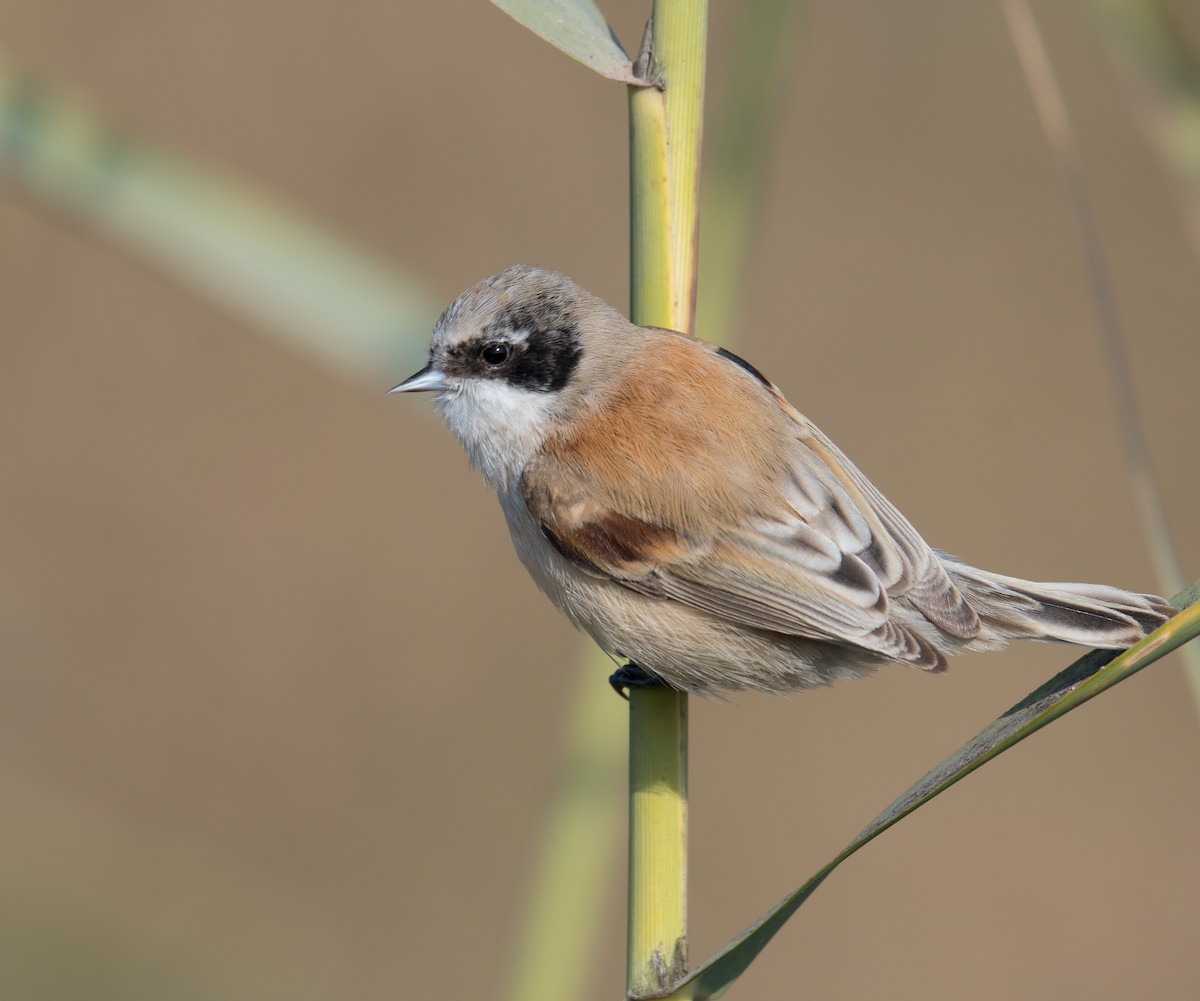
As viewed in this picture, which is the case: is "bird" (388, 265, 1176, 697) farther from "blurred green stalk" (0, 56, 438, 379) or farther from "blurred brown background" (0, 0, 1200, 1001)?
"blurred brown background" (0, 0, 1200, 1001)

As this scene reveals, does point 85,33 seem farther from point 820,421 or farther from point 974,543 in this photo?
point 974,543

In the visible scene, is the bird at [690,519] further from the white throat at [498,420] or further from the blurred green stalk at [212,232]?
A: the blurred green stalk at [212,232]

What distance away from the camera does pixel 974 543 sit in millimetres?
6254

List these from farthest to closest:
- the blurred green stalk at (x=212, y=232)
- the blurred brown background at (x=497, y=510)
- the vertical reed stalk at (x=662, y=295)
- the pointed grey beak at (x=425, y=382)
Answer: the blurred brown background at (x=497, y=510)
the pointed grey beak at (x=425, y=382)
the blurred green stalk at (x=212, y=232)
the vertical reed stalk at (x=662, y=295)

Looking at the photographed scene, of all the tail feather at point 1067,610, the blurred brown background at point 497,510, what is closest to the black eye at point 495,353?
the tail feather at point 1067,610

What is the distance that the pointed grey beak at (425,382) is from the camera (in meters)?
2.78

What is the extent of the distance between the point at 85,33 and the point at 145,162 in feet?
16.0

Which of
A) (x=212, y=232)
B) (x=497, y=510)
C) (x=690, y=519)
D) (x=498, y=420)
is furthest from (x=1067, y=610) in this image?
(x=497, y=510)

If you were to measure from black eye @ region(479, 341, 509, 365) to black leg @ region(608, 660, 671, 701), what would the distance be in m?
0.77

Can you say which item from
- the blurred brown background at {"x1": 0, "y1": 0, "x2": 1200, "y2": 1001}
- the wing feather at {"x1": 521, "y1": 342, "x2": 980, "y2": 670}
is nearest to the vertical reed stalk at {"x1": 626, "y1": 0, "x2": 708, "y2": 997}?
the wing feather at {"x1": 521, "y1": 342, "x2": 980, "y2": 670}

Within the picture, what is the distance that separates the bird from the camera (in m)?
2.50

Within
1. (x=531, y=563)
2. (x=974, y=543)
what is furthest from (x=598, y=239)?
(x=531, y=563)

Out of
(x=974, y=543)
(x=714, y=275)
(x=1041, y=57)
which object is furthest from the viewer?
(x=974, y=543)

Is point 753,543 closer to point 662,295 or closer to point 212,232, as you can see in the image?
point 662,295
